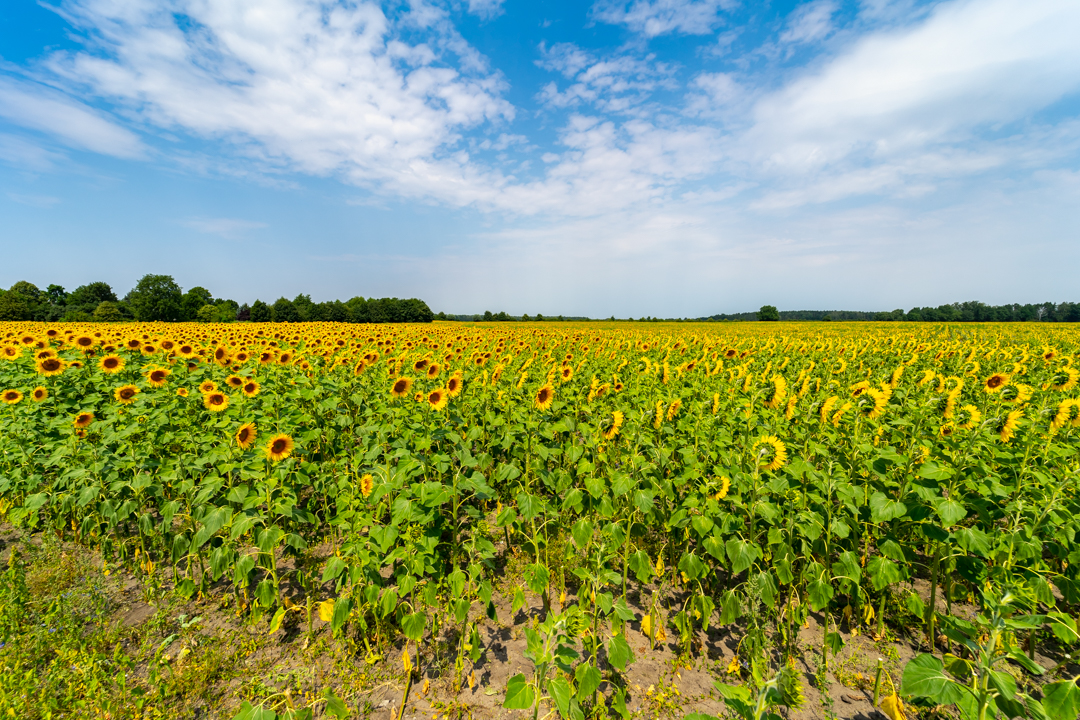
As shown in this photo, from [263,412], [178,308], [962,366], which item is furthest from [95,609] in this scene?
[178,308]

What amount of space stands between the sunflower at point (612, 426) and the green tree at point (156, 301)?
218 ft

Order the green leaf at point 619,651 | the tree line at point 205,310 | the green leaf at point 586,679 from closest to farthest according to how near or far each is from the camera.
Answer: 1. the green leaf at point 586,679
2. the green leaf at point 619,651
3. the tree line at point 205,310

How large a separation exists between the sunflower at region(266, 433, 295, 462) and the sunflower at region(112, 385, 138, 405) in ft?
11.2

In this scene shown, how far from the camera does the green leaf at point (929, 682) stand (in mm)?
1877

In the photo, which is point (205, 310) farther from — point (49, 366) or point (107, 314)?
point (49, 366)

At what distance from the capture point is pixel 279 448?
3.87 m

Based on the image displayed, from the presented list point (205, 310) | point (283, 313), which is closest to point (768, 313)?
point (283, 313)

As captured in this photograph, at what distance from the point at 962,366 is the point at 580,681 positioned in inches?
395

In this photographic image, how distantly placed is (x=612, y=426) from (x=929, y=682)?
8.45 feet

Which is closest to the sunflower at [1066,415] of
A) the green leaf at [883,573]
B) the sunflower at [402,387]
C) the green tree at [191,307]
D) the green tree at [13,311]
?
the green leaf at [883,573]

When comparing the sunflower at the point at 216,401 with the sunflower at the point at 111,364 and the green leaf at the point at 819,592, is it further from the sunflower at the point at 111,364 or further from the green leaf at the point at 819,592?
the green leaf at the point at 819,592

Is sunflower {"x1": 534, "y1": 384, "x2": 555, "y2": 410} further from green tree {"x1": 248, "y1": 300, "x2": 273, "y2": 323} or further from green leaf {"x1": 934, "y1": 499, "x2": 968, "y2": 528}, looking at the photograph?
green tree {"x1": 248, "y1": 300, "x2": 273, "y2": 323}

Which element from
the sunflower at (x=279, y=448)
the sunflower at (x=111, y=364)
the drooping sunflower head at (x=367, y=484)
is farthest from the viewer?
the sunflower at (x=111, y=364)

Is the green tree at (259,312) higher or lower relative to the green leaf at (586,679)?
higher
